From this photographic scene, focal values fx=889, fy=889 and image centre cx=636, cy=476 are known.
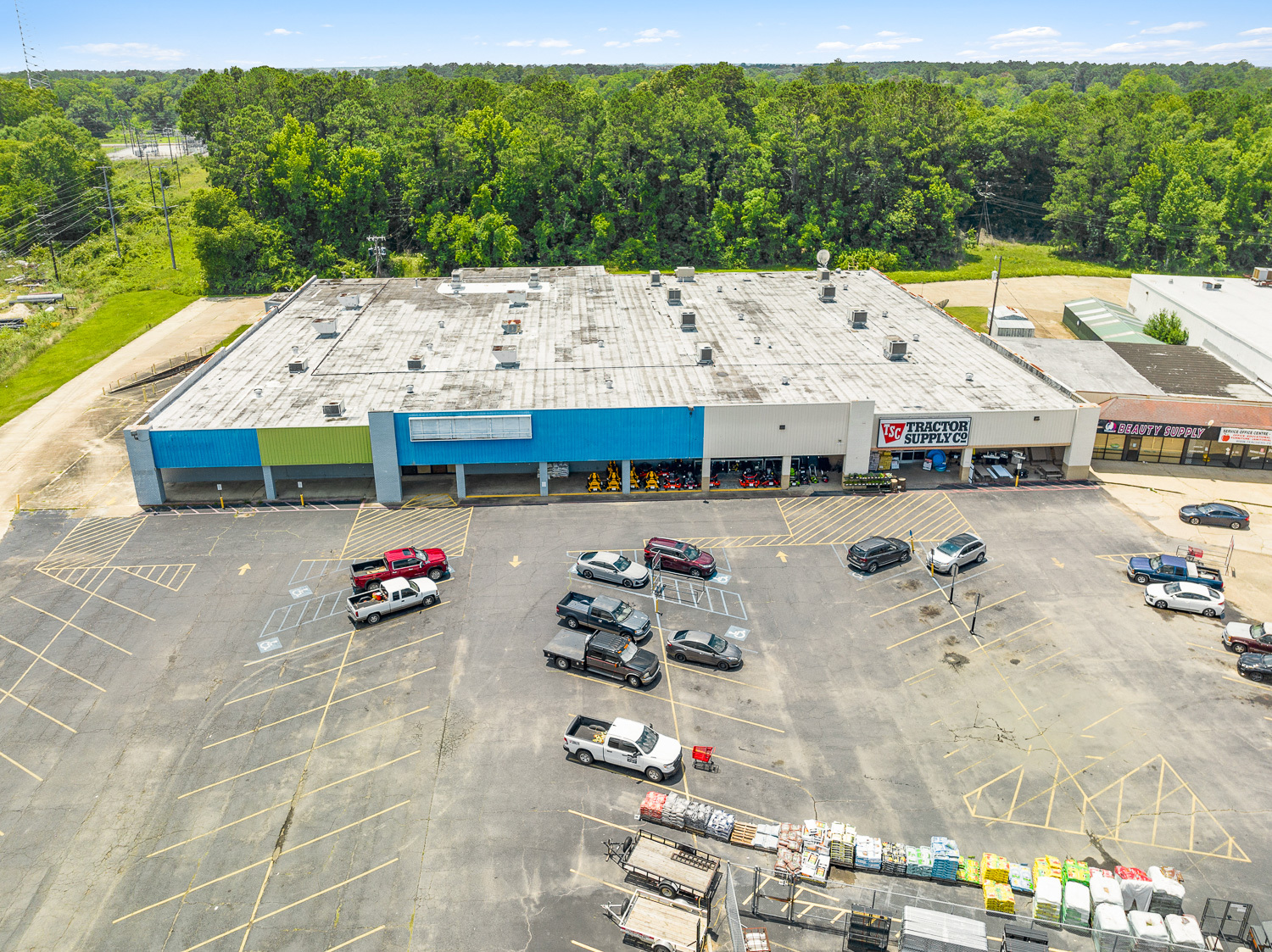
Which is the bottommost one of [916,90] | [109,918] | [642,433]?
[109,918]

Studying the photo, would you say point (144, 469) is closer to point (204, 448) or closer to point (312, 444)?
point (204, 448)

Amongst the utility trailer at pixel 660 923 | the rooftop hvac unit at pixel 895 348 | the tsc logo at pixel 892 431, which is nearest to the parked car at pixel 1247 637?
the tsc logo at pixel 892 431

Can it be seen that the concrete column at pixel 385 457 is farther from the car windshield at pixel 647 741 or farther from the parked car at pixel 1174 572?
the parked car at pixel 1174 572

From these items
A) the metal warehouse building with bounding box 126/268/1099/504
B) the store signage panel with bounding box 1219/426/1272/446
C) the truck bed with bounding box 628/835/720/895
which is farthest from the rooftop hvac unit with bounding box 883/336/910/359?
the truck bed with bounding box 628/835/720/895

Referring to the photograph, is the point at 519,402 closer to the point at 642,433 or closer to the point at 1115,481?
the point at 642,433

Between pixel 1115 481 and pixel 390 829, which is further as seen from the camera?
pixel 1115 481

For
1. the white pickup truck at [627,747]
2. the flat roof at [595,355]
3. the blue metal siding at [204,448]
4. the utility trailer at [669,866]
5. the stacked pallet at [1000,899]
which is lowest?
the stacked pallet at [1000,899]

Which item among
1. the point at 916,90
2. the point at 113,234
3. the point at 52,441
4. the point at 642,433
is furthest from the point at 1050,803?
the point at 113,234
